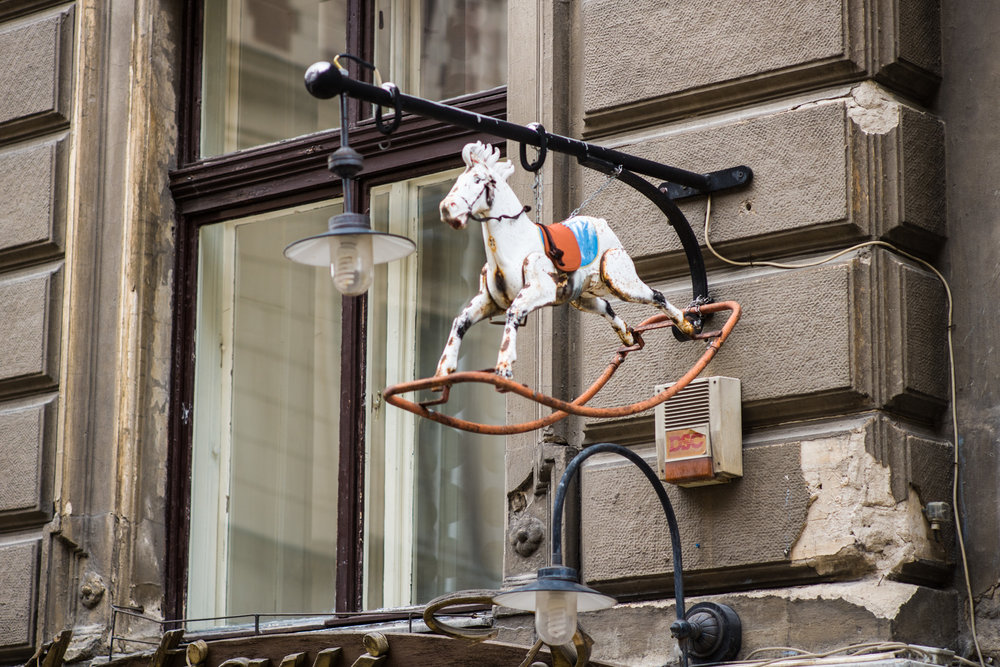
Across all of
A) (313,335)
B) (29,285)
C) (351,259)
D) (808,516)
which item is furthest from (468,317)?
(29,285)

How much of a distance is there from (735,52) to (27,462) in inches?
129

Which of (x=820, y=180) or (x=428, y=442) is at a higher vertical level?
(x=820, y=180)

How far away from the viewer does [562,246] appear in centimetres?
496

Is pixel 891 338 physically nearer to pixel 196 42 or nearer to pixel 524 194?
pixel 524 194

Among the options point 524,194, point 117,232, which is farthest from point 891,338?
point 117,232

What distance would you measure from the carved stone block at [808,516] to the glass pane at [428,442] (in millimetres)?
868

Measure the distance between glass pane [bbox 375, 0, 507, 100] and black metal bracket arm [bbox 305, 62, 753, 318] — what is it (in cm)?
125

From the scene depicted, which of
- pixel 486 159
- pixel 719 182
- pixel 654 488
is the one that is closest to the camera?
pixel 486 159

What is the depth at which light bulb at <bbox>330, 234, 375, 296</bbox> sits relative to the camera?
4.60 m

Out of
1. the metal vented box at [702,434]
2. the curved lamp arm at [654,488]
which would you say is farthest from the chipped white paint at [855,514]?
the curved lamp arm at [654,488]

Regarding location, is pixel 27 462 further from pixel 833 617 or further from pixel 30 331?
pixel 833 617

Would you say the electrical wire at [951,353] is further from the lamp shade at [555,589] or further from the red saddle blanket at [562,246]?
the lamp shade at [555,589]

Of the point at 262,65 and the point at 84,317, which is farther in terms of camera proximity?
the point at 262,65

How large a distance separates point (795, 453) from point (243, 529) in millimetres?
2551
